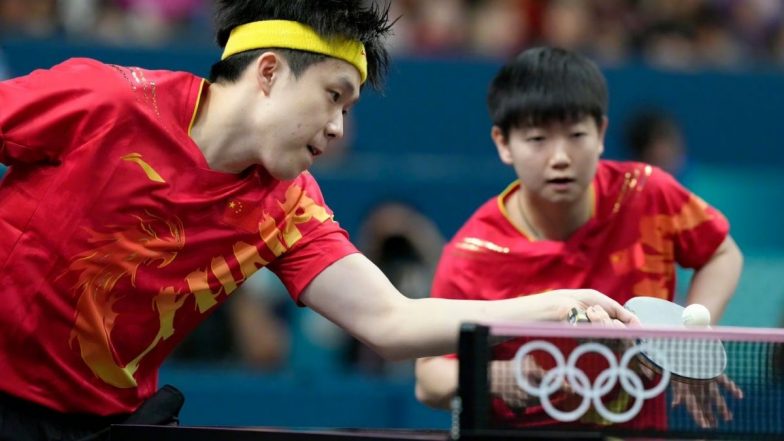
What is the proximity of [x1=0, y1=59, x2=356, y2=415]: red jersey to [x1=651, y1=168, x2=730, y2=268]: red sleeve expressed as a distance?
53.9 inches

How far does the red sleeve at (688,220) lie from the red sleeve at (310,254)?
132cm

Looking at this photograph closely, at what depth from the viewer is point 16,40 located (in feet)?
26.1

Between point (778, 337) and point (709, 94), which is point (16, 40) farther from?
point (778, 337)

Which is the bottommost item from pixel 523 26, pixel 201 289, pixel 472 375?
pixel 472 375

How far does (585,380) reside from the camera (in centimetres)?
271

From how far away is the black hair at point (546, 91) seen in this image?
14.6 ft

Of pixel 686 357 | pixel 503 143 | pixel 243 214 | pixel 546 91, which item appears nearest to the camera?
pixel 686 357

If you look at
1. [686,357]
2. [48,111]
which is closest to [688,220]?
[686,357]

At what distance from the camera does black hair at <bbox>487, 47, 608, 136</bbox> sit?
445cm

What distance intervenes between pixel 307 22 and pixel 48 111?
27.6 inches

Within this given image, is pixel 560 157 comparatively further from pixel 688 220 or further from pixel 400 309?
pixel 400 309

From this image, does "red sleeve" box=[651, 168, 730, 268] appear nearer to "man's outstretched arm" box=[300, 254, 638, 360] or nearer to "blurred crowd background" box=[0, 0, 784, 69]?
"man's outstretched arm" box=[300, 254, 638, 360]

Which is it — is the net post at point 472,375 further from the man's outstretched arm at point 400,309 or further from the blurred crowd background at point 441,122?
the blurred crowd background at point 441,122

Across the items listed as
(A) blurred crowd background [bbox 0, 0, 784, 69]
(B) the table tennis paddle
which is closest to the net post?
(B) the table tennis paddle
